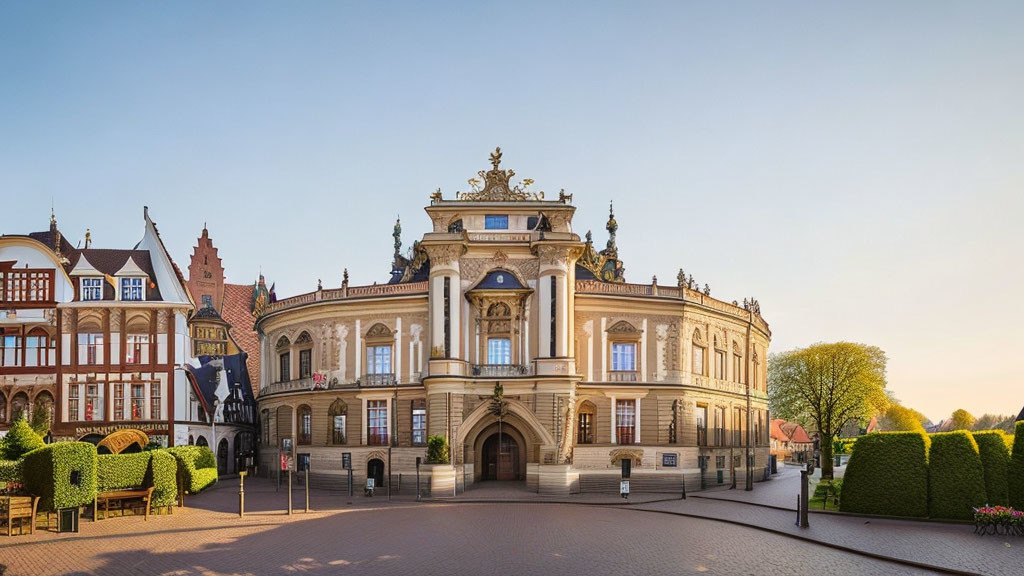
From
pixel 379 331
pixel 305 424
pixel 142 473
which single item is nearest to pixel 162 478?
pixel 142 473

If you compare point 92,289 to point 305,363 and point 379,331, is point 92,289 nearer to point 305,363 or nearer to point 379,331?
point 305,363

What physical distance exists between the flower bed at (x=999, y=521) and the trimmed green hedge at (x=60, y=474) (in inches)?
1290

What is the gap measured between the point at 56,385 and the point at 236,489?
15.7 metres

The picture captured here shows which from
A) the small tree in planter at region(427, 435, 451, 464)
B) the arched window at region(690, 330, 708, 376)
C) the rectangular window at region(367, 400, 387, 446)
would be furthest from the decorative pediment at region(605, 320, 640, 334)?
the rectangular window at region(367, 400, 387, 446)

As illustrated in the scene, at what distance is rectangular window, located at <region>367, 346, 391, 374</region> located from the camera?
5281 centimetres

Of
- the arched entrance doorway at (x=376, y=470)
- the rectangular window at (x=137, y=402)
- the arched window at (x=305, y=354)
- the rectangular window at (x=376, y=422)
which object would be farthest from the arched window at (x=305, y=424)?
the rectangular window at (x=137, y=402)

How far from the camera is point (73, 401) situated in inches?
2229

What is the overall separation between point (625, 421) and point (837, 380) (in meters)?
42.9

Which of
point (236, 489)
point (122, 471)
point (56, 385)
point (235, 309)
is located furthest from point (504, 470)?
point (235, 309)

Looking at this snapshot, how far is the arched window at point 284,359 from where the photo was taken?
57.3 metres

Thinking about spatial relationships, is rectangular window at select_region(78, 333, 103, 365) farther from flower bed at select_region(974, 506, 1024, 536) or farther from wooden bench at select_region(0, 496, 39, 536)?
flower bed at select_region(974, 506, 1024, 536)

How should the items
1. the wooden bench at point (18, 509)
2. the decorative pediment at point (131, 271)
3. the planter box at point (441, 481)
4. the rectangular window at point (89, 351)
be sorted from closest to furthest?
the wooden bench at point (18, 509) → the planter box at point (441, 481) → the rectangular window at point (89, 351) → the decorative pediment at point (131, 271)

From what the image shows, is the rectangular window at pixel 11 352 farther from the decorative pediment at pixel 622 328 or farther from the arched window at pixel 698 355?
the arched window at pixel 698 355

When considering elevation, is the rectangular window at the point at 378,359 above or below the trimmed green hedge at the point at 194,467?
above
